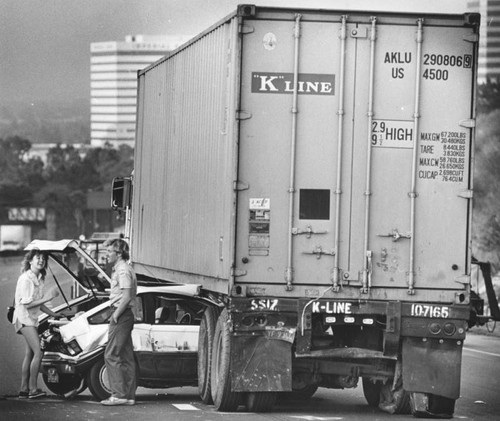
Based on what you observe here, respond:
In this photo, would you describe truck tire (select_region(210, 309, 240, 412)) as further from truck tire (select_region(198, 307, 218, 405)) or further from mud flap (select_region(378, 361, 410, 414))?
mud flap (select_region(378, 361, 410, 414))

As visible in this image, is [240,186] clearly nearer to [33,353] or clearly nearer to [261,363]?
[261,363]

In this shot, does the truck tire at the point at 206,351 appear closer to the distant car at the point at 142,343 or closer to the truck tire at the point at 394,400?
the distant car at the point at 142,343

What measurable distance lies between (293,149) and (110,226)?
165966 millimetres

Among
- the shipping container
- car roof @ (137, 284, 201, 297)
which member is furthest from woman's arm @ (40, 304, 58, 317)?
the shipping container

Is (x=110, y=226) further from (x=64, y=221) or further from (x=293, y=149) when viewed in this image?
(x=293, y=149)

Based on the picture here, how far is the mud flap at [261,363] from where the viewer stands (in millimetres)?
12422

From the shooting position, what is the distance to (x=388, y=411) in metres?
13.5

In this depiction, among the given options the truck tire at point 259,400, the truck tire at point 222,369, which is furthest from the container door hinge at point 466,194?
the truck tire at point 259,400

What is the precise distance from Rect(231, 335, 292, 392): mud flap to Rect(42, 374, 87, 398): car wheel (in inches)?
104

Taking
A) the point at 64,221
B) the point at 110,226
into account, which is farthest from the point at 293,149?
the point at 64,221

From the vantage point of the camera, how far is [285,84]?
12461 mm

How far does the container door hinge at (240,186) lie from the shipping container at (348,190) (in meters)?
0.01

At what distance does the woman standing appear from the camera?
14.2 metres

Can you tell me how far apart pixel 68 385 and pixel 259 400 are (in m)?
2.62
